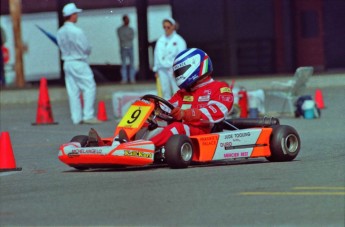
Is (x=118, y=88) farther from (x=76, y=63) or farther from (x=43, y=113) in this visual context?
(x=76, y=63)

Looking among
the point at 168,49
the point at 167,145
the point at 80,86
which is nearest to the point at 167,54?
the point at 168,49

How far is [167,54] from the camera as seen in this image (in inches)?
828

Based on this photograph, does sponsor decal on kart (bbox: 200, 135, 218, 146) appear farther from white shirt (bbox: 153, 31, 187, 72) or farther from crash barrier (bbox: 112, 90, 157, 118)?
crash barrier (bbox: 112, 90, 157, 118)

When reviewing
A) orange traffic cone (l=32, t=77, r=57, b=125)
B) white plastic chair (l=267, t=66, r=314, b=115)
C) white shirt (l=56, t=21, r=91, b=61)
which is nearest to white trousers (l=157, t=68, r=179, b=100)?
white shirt (l=56, t=21, r=91, b=61)

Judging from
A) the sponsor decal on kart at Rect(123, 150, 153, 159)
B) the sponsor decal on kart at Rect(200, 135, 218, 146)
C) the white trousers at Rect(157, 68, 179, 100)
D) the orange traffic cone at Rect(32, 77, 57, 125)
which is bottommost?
the orange traffic cone at Rect(32, 77, 57, 125)

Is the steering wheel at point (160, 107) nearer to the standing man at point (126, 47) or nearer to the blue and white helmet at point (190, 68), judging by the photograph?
the blue and white helmet at point (190, 68)

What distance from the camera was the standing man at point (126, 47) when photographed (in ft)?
99.1

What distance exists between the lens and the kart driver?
12.1m

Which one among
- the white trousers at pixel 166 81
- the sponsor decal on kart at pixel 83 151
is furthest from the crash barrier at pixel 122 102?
the sponsor decal on kart at pixel 83 151

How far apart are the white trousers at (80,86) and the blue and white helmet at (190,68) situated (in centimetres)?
759

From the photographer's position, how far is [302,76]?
20.7 m

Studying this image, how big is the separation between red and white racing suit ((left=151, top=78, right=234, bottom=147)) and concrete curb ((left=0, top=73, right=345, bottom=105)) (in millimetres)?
15762

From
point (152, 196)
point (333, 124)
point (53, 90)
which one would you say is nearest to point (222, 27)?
point (53, 90)

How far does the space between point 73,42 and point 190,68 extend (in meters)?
7.60
